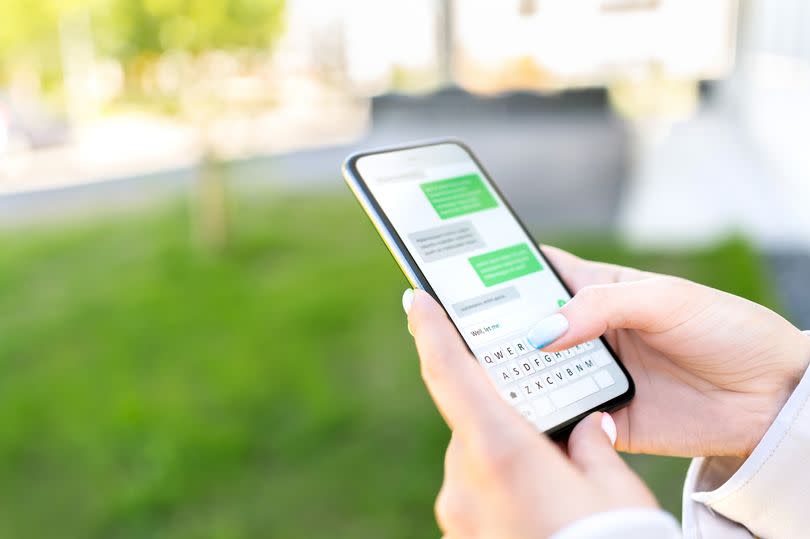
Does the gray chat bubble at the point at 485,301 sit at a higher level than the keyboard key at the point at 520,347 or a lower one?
higher

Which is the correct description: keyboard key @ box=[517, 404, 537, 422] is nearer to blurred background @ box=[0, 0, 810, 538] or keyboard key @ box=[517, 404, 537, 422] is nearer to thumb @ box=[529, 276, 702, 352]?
thumb @ box=[529, 276, 702, 352]

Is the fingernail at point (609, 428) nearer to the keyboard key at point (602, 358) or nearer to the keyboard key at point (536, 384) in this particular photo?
the keyboard key at point (536, 384)

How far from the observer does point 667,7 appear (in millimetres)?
8289

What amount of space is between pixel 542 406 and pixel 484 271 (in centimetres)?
25

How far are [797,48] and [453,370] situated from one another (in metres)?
5.85

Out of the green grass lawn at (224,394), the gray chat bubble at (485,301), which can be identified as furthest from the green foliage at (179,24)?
the gray chat bubble at (485,301)

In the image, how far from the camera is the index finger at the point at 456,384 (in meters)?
0.71

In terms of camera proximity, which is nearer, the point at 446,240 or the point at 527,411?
the point at 527,411

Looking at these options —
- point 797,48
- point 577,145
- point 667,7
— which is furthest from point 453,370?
point 667,7

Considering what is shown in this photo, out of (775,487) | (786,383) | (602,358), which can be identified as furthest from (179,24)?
(775,487)

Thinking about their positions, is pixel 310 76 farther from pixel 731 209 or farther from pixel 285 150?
pixel 731 209

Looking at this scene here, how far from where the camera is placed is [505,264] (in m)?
1.26

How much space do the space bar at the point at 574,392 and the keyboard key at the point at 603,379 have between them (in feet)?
0.04

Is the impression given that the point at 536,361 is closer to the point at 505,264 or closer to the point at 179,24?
the point at 505,264
